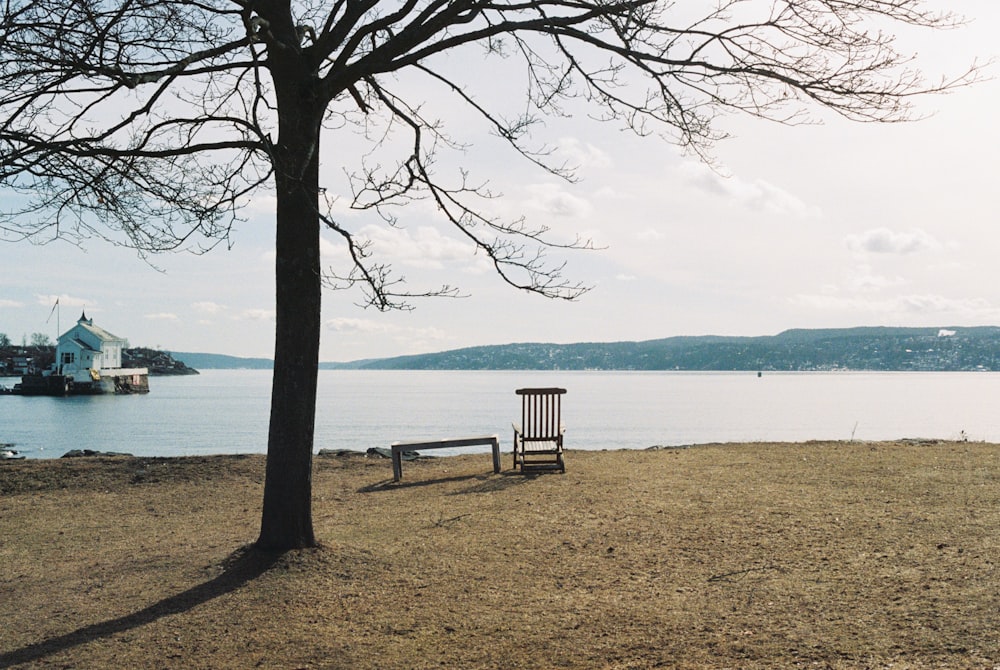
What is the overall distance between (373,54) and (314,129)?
36.3 inches

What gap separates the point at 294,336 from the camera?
733 cm

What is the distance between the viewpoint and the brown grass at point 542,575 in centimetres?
539

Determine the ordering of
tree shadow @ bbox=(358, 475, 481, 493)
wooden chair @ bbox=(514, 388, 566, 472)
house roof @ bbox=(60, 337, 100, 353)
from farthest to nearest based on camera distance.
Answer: house roof @ bbox=(60, 337, 100, 353)
wooden chair @ bbox=(514, 388, 566, 472)
tree shadow @ bbox=(358, 475, 481, 493)

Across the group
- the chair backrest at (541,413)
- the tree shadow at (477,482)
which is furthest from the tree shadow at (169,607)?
the chair backrest at (541,413)

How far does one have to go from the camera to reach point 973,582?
6.04 meters

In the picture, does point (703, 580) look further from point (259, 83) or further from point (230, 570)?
point (259, 83)

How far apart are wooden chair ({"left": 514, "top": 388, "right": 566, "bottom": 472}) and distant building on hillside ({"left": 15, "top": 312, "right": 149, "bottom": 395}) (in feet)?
303

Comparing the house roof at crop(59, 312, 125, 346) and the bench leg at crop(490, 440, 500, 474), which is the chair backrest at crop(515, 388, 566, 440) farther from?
the house roof at crop(59, 312, 125, 346)

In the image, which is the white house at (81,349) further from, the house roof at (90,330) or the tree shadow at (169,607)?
the tree shadow at (169,607)

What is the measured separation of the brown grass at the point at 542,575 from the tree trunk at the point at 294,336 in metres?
0.45

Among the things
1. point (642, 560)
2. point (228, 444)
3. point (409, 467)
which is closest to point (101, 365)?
point (228, 444)

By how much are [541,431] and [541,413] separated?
35 cm

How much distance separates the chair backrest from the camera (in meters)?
12.4

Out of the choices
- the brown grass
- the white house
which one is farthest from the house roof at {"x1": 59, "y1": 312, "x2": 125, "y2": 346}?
the brown grass
